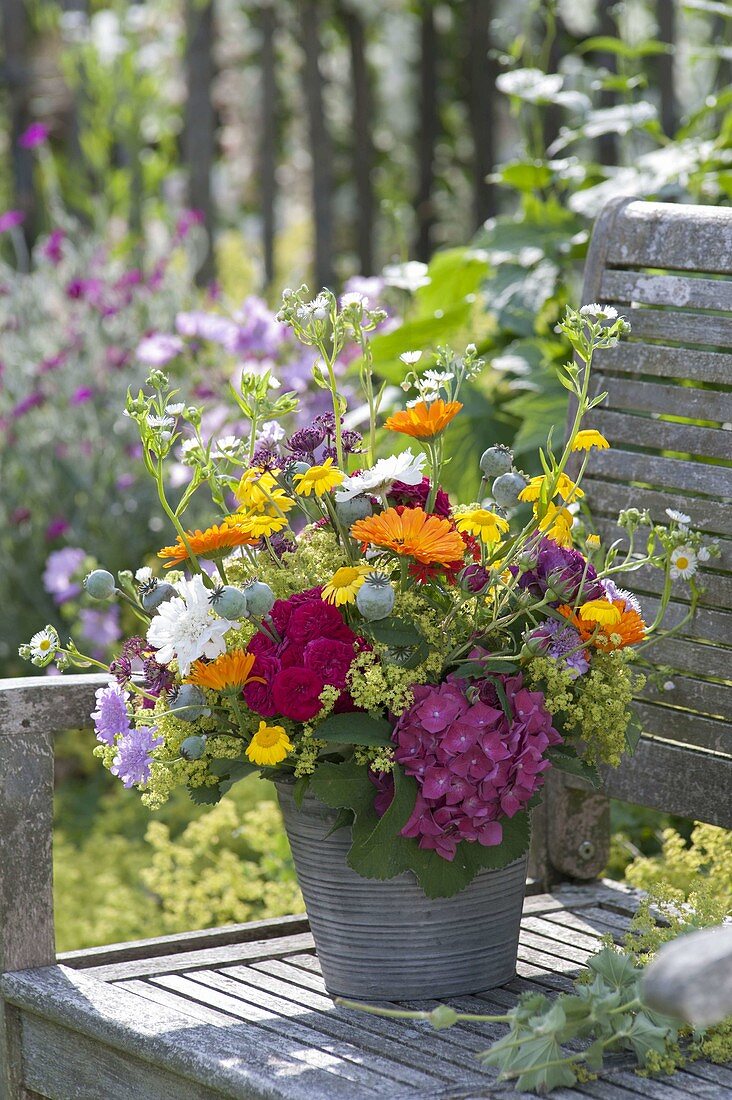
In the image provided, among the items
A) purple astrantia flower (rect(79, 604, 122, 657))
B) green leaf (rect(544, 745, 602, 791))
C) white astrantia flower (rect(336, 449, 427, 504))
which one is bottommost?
purple astrantia flower (rect(79, 604, 122, 657))

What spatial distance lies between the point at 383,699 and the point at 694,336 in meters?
0.67

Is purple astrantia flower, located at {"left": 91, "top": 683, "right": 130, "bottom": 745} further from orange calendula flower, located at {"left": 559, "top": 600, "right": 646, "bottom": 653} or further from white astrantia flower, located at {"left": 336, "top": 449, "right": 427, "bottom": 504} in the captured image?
orange calendula flower, located at {"left": 559, "top": 600, "right": 646, "bottom": 653}

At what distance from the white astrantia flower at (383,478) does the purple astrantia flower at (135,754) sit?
11.0 inches

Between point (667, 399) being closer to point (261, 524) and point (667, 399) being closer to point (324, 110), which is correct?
point (261, 524)

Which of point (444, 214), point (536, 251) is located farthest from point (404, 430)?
point (444, 214)

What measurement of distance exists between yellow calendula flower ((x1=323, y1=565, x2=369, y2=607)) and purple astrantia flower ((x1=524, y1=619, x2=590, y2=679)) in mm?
156

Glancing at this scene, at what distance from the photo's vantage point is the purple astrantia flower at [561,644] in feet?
4.45

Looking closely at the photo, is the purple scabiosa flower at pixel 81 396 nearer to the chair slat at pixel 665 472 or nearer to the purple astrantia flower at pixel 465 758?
the chair slat at pixel 665 472

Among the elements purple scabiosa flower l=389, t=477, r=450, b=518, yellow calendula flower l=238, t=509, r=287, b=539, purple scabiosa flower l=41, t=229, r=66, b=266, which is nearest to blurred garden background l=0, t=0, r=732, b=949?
purple scabiosa flower l=41, t=229, r=66, b=266

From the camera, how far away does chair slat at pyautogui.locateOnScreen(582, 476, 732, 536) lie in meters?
1.69

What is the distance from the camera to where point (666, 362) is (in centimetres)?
177

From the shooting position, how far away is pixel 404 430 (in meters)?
1.36

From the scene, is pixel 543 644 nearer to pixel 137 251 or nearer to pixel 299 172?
pixel 137 251

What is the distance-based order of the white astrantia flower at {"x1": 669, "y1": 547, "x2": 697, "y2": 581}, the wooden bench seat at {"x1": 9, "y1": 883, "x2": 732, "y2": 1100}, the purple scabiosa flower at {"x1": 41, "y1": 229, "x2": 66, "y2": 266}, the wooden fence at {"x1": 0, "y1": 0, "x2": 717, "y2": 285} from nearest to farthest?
the wooden bench seat at {"x1": 9, "y1": 883, "x2": 732, "y2": 1100} → the white astrantia flower at {"x1": 669, "y1": 547, "x2": 697, "y2": 581} → the purple scabiosa flower at {"x1": 41, "y1": 229, "x2": 66, "y2": 266} → the wooden fence at {"x1": 0, "y1": 0, "x2": 717, "y2": 285}
